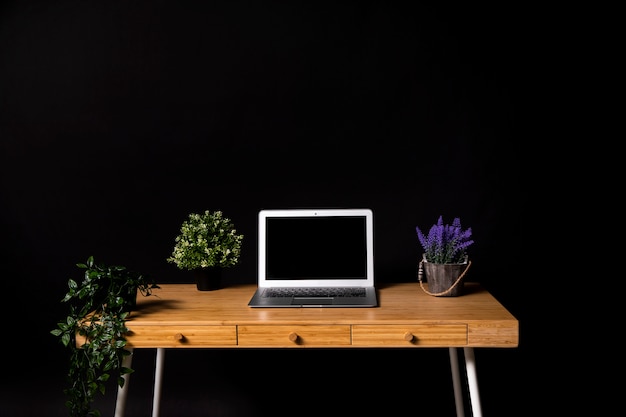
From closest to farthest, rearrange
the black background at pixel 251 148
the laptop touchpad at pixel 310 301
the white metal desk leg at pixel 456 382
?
the laptop touchpad at pixel 310 301 < the white metal desk leg at pixel 456 382 < the black background at pixel 251 148

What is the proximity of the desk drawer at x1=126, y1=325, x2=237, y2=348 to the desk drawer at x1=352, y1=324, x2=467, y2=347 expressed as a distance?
0.41 meters

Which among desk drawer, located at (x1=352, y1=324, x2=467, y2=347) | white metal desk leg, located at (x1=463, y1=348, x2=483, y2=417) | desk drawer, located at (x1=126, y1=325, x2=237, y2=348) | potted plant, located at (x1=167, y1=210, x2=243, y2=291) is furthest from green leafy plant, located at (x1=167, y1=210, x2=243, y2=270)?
white metal desk leg, located at (x1=463, y1=348, x2=483, y2=417)

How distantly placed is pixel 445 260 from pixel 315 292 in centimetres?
49

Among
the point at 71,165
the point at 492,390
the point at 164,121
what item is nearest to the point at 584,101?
the point at 492,390

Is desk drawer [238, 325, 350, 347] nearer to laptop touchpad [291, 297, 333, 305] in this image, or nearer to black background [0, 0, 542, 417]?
laptop touchpad [291, 297, 333, 305]

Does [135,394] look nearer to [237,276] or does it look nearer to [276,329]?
[237,276]

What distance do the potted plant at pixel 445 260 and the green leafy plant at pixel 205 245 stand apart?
2.38 feet

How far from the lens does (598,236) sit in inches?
97.7

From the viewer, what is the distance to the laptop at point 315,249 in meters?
2.21

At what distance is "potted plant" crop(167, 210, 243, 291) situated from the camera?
2.21 meters

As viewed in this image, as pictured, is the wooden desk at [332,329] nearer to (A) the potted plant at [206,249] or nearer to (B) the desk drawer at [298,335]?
(B) the desk drawer at [298,335]

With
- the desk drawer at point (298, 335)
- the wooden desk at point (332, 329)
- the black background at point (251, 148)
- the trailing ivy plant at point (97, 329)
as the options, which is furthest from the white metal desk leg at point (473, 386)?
the trailing ivy plant at point (97, 329)

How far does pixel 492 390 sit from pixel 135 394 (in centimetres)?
156

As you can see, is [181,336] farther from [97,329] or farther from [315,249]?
[315,249]
